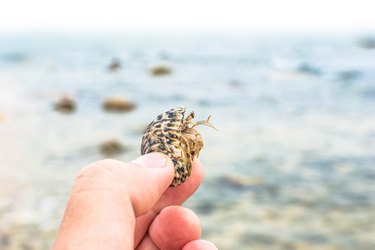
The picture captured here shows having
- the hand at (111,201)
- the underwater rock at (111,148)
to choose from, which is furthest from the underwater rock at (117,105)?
the hand at (111,201)

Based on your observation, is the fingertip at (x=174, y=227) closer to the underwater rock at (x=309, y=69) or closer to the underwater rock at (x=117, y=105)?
the underwater rock at (x=117, y=105)

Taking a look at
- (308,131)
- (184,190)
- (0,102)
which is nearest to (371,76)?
(308,131)

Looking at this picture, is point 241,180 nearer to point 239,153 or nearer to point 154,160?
point 239,153

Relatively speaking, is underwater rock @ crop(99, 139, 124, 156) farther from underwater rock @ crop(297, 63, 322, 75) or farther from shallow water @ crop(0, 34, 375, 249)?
underwater rock @ crop(297, 63, 322, 75)

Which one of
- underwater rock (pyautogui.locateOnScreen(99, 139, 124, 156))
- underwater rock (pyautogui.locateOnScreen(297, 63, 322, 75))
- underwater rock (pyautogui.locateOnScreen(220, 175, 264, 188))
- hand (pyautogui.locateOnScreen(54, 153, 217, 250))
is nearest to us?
hand (pyautogui.locateOnScreen(54, 153, 217, 250))

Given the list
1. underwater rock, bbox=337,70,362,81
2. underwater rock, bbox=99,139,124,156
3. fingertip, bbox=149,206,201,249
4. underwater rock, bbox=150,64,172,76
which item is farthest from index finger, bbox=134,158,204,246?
underwater rock, bbox=150,64,172,76
